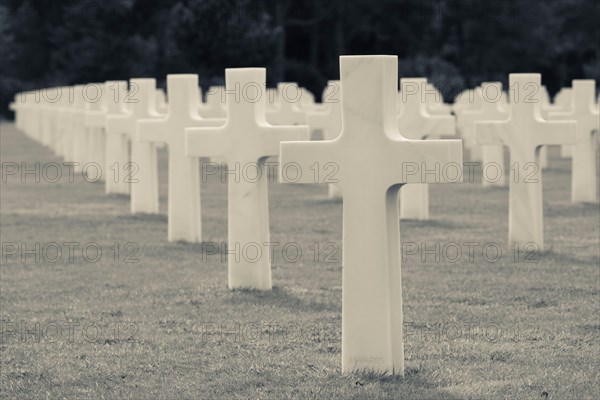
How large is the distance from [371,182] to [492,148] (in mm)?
11822

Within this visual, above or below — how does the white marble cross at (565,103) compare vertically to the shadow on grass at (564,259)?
above

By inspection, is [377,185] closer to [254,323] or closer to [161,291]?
[254,323]

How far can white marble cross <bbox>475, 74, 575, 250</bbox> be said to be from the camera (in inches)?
429

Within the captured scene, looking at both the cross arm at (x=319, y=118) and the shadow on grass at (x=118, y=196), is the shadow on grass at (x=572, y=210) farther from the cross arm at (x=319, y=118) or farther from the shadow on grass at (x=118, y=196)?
the shadow on grass at (x=118, y=196)

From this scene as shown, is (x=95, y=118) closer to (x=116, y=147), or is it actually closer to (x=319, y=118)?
(x=116, y=147)

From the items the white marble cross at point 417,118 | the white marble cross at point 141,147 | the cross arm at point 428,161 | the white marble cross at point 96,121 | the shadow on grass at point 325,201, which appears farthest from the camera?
the white marble cross at point 96,121

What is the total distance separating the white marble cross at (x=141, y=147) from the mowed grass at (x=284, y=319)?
648 millimetres

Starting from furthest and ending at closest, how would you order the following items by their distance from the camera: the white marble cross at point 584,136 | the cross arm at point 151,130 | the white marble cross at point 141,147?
the white marble cross at point 584,136
the white marble cross at point 141,147
the cross arm at point 151,130

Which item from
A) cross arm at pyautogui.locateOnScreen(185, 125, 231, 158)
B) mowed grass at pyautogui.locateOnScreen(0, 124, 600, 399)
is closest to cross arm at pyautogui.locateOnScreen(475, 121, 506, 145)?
mowed grass at pyautogui.locateOnScreen(0, 124, 600, 399)

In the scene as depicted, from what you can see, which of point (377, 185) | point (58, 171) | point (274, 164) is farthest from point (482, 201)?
point (377, 185)

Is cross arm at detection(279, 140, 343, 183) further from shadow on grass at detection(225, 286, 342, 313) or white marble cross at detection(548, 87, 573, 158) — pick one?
white marble cross at detection(548, 87, 573, 158)

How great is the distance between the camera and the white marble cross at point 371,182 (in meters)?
6.20

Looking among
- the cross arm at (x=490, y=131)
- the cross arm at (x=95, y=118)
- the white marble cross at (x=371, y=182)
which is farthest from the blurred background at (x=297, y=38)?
the white marble cross at (x=371, y=182)

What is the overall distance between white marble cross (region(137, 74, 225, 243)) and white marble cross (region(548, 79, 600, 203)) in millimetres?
4880
